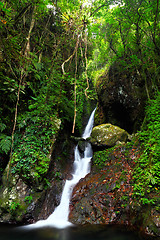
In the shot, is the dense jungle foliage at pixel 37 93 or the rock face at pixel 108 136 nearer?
the dense jungle foliage at pixel 37 93

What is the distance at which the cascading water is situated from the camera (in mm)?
4805

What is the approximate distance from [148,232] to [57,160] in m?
4.99

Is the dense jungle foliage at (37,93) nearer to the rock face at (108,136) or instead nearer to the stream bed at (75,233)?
the stream bed at (75,233)

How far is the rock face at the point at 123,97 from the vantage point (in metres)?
8.35

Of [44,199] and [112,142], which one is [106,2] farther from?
[44,199]

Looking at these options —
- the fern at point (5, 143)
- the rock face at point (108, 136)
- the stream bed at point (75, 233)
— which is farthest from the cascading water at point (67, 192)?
the fern at point (5, 143)

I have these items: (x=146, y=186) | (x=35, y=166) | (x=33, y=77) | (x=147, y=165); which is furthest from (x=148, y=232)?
(x=33, y=77)

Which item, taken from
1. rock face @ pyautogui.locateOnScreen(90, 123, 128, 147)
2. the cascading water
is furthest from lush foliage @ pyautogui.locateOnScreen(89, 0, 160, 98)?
the cascading water

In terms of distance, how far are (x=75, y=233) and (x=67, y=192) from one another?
2.26 m

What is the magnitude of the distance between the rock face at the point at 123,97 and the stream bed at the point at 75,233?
18.3 feet

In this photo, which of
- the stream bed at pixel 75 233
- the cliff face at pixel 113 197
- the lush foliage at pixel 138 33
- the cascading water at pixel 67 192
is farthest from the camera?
the lush foliage at pixel 138 33

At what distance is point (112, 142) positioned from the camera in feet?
25.2

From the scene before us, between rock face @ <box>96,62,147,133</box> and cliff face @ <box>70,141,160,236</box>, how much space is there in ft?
8.35

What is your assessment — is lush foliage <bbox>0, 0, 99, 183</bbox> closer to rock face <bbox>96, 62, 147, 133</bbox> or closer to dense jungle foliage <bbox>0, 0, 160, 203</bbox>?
dense jungle foliage <bbox>0, 0, 160, 203</bbox>
